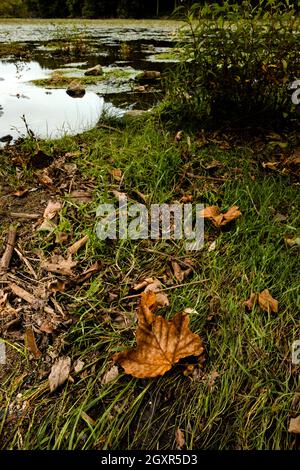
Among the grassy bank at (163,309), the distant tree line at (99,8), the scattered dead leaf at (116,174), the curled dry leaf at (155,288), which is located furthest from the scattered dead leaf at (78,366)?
the distant tree line at (99,8)

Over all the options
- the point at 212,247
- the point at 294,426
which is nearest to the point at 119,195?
the point at 212,247

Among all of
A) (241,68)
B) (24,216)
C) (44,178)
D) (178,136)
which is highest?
(241,68)

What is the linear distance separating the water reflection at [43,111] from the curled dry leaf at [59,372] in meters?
2.15

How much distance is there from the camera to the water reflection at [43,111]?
3.53 m

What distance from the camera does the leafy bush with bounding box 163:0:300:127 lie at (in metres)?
2.67

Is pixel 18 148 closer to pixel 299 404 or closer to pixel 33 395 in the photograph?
pixel 33 395

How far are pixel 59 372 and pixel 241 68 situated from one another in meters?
2.50

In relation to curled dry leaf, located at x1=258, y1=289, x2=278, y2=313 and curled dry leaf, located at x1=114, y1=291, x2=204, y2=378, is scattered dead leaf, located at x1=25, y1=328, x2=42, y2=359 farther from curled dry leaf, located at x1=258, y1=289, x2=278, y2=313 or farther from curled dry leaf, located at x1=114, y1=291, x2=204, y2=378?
curled dry leaf, located at x1=258, y1=289, x2=278, y2=313

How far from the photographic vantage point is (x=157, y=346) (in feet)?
4.38

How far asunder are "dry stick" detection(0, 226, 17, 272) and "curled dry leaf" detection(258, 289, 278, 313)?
114 cm

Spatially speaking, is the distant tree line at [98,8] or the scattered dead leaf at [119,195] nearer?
the scattered dead leaf at [119,195]

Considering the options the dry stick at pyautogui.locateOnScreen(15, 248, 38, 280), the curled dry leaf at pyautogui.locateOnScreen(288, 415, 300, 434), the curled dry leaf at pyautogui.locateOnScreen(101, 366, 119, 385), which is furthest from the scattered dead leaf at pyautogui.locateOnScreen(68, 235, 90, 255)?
the curled dry leaf at pyautogui.locateOnScreen(288, 415, 300, 434)

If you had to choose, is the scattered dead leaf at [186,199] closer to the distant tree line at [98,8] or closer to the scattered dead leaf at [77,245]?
the scattered dead leaf at [77,245]

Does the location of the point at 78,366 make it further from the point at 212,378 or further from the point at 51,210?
the point at 51,210
